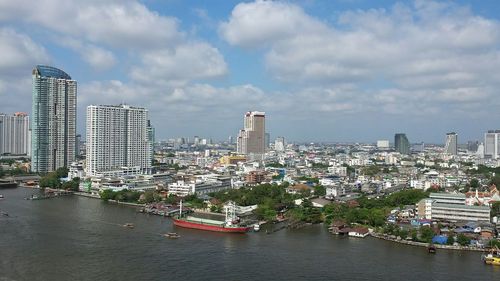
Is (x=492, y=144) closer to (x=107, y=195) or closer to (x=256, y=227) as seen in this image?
(x=107, y=195)

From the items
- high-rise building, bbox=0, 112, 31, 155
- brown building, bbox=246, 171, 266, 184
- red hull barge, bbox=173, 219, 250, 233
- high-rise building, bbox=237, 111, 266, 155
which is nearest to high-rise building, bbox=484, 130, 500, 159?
high-rise building, bbox=237, 111, 266, 155

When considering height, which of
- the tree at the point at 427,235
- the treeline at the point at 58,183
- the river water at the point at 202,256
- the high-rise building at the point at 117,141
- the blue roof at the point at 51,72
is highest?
the blue roof at the point at 51,72

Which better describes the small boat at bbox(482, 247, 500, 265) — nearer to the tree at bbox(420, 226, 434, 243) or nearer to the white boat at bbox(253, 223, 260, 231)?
the tree at bbox(420, 226, 434, 243)

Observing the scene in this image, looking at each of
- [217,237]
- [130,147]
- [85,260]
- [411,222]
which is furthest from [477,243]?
[130,147]

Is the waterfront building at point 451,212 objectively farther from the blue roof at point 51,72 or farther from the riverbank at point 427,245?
the blue roof at point 51,72

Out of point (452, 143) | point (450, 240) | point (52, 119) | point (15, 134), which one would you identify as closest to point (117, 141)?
point (52, 119)

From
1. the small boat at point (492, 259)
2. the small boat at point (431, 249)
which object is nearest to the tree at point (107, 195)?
the small boat at point (431, 249)

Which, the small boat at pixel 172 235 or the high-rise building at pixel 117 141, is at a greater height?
the high-rise building at pixel 117 141
